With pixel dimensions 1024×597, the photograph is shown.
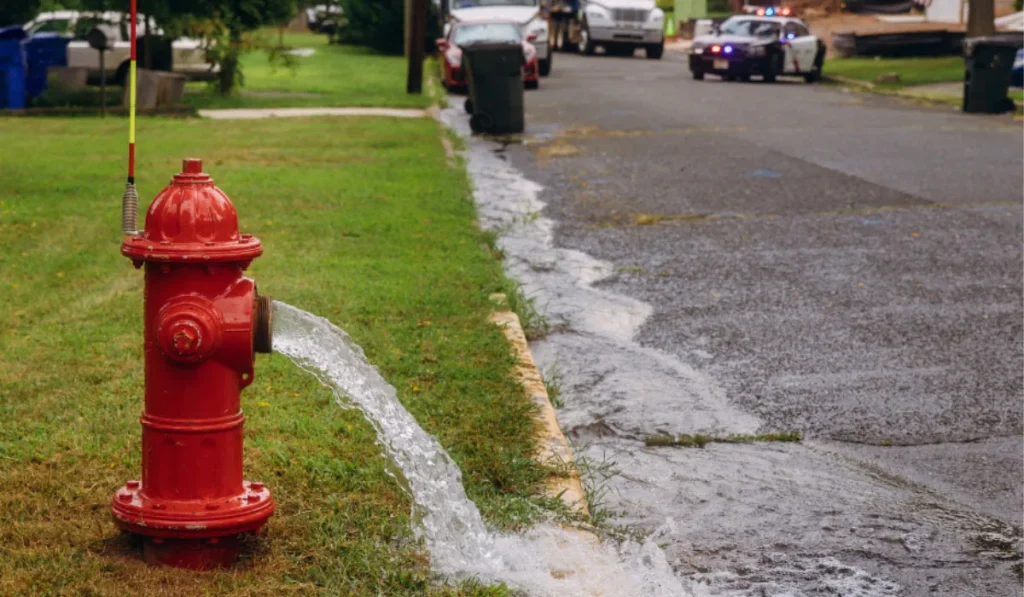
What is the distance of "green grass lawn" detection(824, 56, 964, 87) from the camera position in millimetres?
29086

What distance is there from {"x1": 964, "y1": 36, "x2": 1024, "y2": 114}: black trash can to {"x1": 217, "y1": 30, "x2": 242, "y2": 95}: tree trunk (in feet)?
38.0

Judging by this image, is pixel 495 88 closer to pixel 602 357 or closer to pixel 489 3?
pixel 602 357

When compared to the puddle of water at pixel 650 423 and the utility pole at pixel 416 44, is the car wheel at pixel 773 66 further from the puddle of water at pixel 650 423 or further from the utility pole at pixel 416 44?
the puddle of water at pixel 650 423

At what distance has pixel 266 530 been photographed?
3.91 meters

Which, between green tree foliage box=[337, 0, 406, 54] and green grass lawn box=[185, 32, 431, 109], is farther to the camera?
green tree foliage box=[337, 0, 406, 54]

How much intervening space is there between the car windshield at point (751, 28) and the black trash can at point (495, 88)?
43.5 ft

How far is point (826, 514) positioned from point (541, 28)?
26.2m

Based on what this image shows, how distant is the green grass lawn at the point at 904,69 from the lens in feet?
95.4

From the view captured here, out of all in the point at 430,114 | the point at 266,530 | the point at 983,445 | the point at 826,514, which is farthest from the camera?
the point at 430,114

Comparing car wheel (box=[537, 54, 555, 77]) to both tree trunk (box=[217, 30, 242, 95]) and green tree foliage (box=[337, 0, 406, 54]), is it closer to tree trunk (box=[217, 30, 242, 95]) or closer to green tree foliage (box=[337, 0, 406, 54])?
tree trunk (box=[217, 30, 242, 95])

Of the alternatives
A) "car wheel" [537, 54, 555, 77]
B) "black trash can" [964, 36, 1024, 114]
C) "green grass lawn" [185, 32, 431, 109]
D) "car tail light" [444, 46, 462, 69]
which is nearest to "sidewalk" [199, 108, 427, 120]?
"green grass lawn" [185, 32, 431, 109]

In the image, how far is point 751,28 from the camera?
2995 cm

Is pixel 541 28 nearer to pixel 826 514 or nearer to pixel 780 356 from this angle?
pixel 780 356

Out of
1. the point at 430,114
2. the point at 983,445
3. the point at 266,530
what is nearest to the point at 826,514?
the point at 983,445
